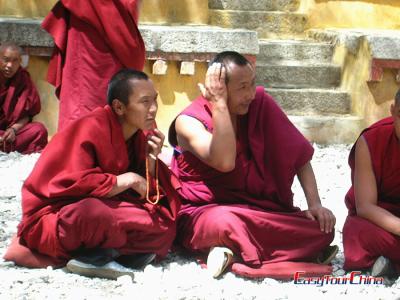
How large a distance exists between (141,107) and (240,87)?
0.52 metres

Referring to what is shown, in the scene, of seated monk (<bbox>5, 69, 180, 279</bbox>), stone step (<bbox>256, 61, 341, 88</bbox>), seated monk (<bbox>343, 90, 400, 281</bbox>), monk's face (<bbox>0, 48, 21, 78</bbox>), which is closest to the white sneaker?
seated monk (<bbox>5, 69, 180, 279</bbox>)

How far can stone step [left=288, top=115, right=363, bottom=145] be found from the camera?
25.2ft

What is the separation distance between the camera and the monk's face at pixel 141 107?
3.94 m

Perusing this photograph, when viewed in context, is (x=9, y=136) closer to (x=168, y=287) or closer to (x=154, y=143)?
(x=154, y=143)

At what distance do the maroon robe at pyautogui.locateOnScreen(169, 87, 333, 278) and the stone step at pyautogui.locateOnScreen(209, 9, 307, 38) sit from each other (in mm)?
4613

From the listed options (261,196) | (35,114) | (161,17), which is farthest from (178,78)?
(261,196)

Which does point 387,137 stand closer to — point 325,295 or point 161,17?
point 325,295

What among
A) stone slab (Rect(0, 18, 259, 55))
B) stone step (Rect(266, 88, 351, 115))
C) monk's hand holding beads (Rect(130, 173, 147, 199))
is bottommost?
stone step (Rect(266, 88, 351, 115))

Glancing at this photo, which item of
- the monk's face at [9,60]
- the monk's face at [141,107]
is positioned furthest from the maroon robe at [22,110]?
the monk's face at [141,107]

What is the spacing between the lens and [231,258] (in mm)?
3961

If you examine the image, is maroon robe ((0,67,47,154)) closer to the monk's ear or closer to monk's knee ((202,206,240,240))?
the monk's ear

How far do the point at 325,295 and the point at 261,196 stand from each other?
702 mm

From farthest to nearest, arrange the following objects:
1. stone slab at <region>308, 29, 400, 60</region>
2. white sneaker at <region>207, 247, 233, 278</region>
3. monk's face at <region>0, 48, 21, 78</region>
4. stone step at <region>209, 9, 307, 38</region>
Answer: stone step at <region>209, 9, 307, 38</region>, stone slab at <region>308, 29, 400, 60</region>, monk's face at <region>0, 48, 21, 78</region>, white sneaker at <region>207, 247, 233, 278</region>

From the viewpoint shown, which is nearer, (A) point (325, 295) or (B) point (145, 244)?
(A) point (325, 295)
